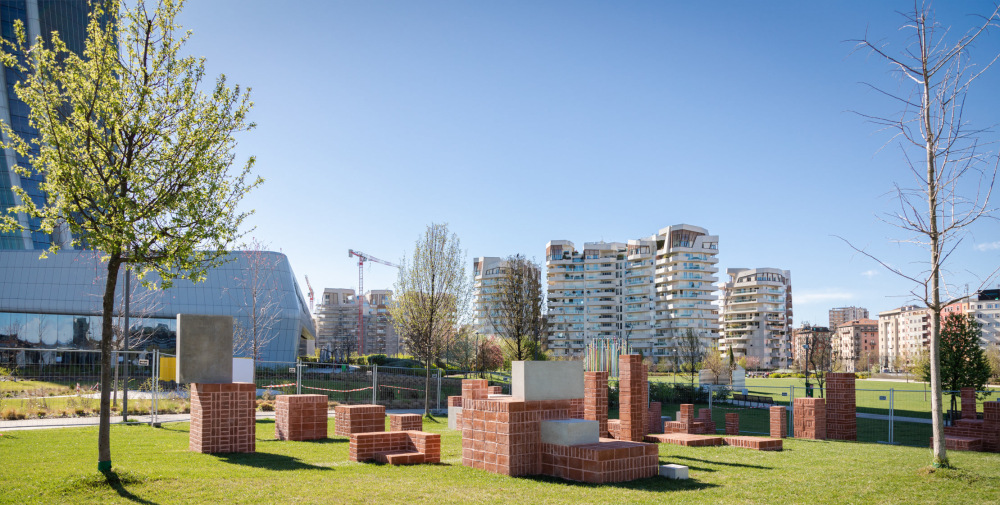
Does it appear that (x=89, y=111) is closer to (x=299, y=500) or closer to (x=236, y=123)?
(x=236, y=123)

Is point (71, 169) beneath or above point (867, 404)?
above

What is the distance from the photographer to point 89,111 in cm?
825

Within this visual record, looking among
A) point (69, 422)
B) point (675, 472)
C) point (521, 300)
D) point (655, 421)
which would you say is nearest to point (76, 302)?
point (521, 300)

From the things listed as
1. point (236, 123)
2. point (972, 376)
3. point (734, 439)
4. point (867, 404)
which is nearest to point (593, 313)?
point (867, 404)

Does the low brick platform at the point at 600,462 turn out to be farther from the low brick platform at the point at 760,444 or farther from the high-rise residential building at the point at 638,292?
the high-rise residential building at the point at 638,292

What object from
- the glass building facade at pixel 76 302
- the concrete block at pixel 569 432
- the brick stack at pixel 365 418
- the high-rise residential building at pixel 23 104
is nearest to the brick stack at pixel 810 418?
the concrete block at pixel 569 432

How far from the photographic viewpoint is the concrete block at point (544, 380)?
380 inches

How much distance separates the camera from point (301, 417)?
46.2 ft

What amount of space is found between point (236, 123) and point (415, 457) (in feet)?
19.0

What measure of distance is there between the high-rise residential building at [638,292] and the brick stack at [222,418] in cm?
8658

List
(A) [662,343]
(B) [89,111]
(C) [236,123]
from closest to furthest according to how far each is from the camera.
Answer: (B) [89,111] < (C) [236,123] < (A) [662,343]

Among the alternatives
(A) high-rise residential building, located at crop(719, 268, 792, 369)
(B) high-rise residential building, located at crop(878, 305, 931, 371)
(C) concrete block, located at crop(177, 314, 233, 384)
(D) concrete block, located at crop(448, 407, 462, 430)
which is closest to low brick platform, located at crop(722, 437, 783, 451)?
(D) concrete block, located at crop(448, 407, 462, 430)

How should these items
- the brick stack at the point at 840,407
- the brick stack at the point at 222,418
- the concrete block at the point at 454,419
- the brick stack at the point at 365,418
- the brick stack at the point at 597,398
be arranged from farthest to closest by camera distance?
the concrete block at the point at 454,419 < the brick stack at the point at 840,407 < the brick stack at the point at 597,398 < the brick stack at the point at 365,418 < the brick stack at the point at 222,418

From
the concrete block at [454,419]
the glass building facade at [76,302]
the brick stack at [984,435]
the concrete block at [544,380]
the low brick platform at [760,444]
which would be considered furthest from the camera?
the glass building facade at [76,302]
